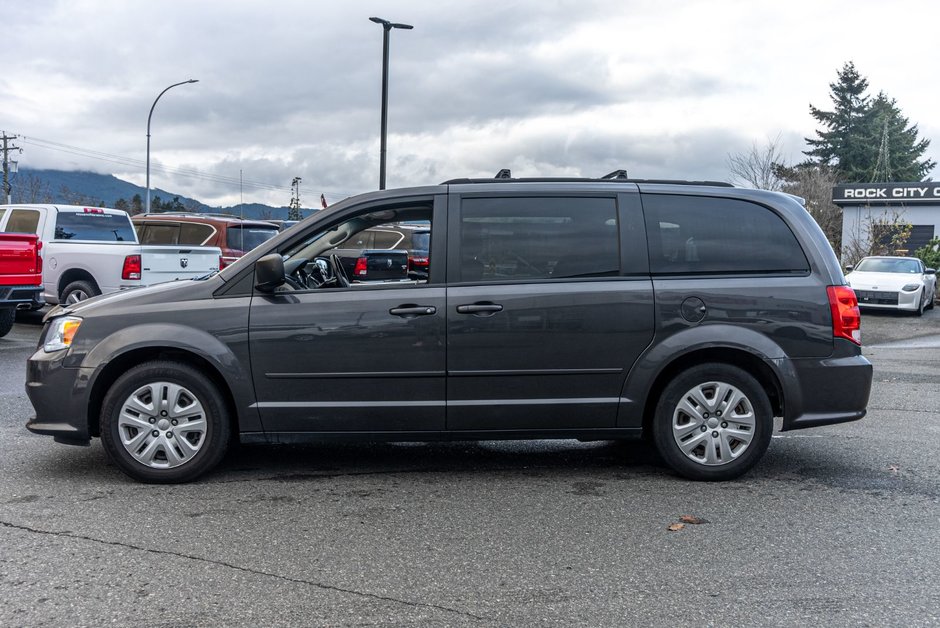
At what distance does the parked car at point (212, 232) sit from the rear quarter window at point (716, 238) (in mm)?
11577

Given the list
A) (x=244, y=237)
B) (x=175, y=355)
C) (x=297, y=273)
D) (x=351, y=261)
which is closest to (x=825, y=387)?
(x=351, y=261)

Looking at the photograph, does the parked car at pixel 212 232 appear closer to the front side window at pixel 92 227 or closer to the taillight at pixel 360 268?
the front side window at pixel 92 227

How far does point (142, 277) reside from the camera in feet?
45.8

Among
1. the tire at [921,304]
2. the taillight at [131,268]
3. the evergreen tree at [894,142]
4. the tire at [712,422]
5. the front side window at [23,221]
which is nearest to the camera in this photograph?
the tire at [712,422]

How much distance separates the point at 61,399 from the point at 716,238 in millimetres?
4064

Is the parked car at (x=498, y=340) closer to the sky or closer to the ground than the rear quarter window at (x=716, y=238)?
closer to the ground

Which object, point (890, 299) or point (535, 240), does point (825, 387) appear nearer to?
point (535, 240)

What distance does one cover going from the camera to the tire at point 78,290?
14062mm

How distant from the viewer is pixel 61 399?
17.3 ft

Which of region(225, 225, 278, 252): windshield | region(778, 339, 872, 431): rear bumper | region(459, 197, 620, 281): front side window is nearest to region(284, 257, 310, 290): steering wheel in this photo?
region(459, 197, 620, 281): front side window

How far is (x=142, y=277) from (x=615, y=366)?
34.6ft

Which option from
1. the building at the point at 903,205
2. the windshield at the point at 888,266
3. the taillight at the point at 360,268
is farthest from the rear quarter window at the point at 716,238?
the building at the point at 903,205

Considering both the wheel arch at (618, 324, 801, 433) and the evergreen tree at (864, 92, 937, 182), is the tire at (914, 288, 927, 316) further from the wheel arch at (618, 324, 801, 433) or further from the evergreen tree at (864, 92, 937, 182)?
the evergreen tree at (864, 92, 937, 182)

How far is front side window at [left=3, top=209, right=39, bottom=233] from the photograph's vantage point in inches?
569
